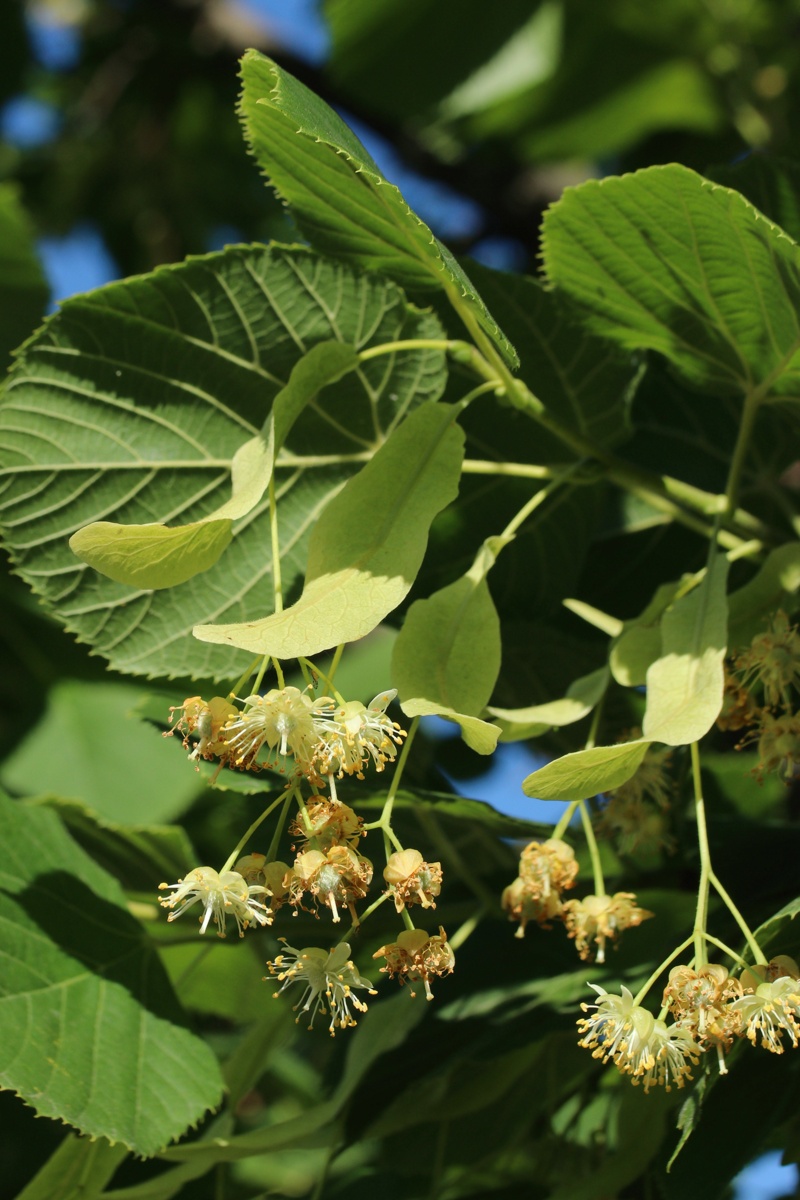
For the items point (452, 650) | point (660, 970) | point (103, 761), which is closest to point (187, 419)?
point (452, 650)

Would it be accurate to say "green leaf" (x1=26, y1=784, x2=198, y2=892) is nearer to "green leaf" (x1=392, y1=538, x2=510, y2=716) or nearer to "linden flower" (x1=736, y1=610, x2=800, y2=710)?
"green leaf" (x1=392, y1=538, x2=510, y2=716)

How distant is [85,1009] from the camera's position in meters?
1.09

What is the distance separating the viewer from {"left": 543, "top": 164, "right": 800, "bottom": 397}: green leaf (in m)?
0.92

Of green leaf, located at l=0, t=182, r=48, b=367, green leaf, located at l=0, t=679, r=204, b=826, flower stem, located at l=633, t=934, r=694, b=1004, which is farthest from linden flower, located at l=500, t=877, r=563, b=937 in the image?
green leaf, located at l=0, t=679, r=204, b=826

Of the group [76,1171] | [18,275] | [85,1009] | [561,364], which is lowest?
[76,1171]

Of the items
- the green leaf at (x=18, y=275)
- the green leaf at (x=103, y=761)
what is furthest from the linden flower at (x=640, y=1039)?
the green leaf at (x=103, y=761)

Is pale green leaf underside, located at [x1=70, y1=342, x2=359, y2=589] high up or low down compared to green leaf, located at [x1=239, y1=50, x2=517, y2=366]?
down

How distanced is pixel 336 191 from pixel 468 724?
17.7 inches

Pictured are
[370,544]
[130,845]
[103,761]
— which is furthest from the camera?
[103,761]

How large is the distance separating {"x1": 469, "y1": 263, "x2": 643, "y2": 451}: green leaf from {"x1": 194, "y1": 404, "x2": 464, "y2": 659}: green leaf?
308 millimetres

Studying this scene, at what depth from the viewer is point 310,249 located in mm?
1062

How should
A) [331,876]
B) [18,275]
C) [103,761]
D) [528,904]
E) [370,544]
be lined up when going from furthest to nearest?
[103,761], [18,275], [528,904], [370,544], [331,876]

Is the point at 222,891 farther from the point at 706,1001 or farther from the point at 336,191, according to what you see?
the point at 336,191

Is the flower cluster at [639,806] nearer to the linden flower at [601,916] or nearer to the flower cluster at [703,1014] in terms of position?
the linden flower at [601,916]
